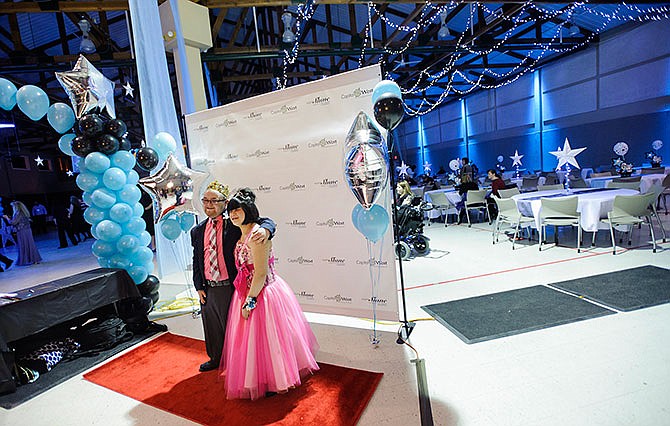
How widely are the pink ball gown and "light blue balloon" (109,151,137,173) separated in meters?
2.40

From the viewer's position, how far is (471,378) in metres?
2.39

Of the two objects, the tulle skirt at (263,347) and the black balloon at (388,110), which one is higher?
the black balloon at (388,110)

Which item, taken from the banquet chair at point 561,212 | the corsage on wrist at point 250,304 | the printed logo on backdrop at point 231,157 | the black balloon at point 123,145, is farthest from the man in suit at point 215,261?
the banquet chair at point 561,212

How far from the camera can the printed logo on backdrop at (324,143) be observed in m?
3.28

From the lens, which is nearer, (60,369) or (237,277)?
(237,277)

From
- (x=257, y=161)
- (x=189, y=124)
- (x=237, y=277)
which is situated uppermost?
(x=189, y=124)

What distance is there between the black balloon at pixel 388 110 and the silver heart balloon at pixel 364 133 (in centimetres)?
16

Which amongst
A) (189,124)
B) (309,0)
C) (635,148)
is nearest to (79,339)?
(189,124)

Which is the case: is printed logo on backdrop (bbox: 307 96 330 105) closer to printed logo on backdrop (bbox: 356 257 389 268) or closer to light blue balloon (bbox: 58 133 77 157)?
printed logo on backdrop (bbox: 356 257 389 268)

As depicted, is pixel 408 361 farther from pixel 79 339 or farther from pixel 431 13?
pixel 431 13

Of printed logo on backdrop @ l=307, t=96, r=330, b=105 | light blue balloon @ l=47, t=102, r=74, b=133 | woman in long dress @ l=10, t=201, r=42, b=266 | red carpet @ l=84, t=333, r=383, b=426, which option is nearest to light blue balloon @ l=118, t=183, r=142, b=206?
light blue balloon @ l=47, t=102, r=74, b=133

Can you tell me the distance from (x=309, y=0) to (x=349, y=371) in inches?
252

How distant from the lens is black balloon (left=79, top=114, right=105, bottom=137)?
12.0 ft

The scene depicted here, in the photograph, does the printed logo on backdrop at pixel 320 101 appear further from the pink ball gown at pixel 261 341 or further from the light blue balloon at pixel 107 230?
the light blue balloon at pixel 107 230
